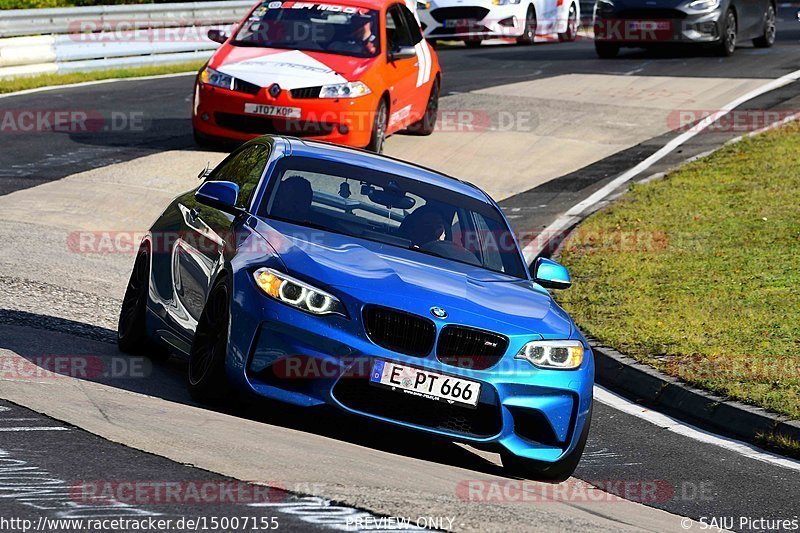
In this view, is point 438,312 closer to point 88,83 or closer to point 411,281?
point 411,281

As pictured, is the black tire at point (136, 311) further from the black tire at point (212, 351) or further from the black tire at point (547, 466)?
the black tire at point (547, 466)

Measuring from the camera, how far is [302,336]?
690cm

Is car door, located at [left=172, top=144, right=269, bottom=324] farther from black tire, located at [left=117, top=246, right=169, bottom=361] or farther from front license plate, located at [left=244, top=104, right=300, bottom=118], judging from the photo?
front license plate, located at [left=244, top=104, right=300, bottom=118]

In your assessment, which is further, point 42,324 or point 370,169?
point 42,324

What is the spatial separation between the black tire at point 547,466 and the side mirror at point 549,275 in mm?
1178

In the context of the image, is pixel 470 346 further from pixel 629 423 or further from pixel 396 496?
pixel 629 423

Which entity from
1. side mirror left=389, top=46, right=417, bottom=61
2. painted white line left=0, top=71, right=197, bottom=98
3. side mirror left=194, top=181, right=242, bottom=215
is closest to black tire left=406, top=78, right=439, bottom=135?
side mirror left=389, top=46, right=417, bottom=61

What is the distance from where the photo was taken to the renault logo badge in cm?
700

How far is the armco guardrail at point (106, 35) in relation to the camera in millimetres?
23047

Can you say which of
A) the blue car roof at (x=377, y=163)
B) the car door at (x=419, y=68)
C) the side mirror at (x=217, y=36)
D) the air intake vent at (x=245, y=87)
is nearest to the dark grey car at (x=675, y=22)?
the car door at (x=419, y=68)

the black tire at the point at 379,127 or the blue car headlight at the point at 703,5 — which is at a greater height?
the blue car headlight at the point at 703,5

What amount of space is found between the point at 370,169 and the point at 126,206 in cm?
676

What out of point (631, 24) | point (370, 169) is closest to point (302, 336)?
point (370, 169)

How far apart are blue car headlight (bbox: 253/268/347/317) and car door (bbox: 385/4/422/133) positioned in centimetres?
1049
